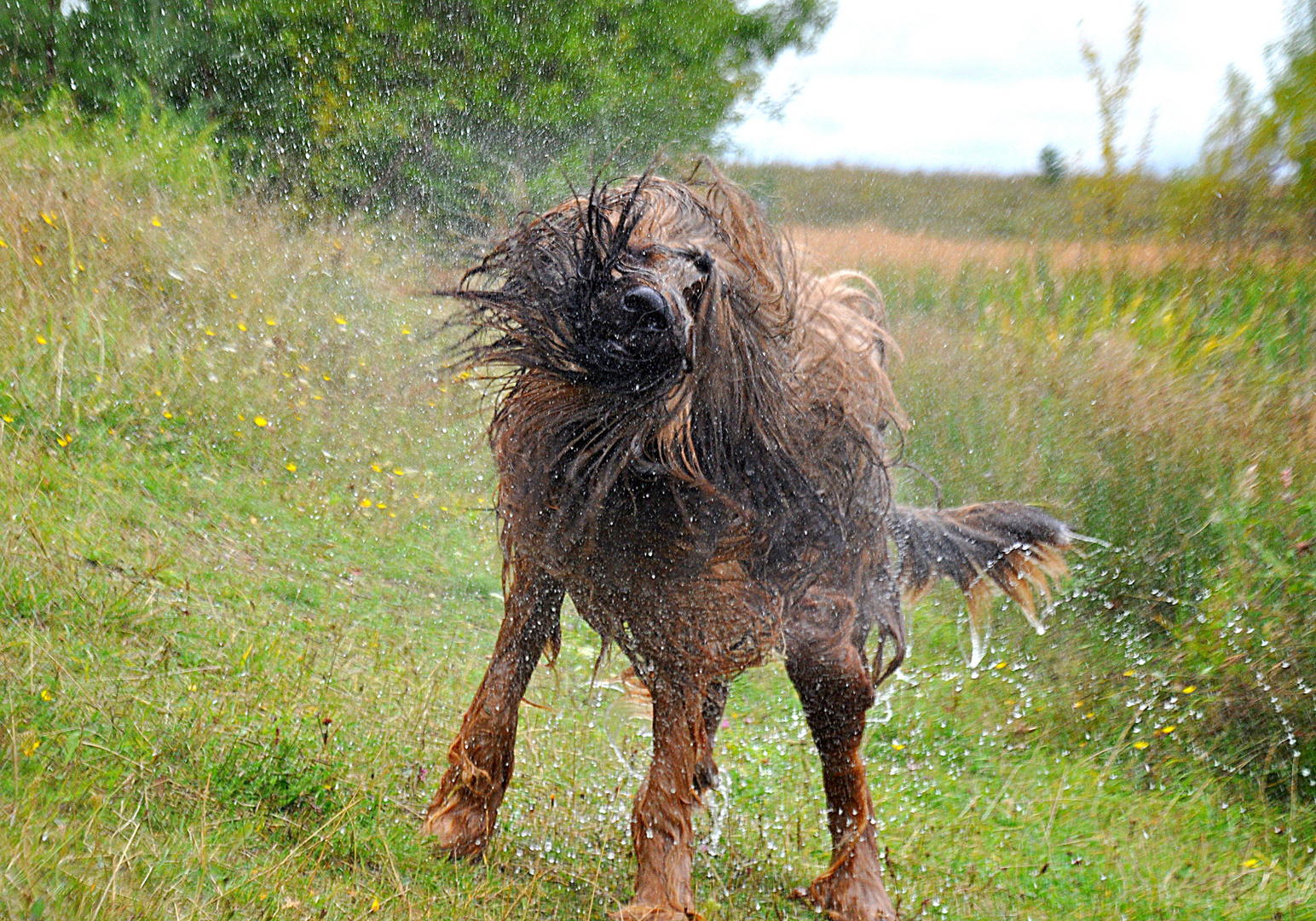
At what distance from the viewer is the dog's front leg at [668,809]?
9.71ft

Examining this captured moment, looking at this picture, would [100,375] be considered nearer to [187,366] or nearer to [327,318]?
[187,366]

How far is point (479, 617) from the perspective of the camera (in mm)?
5191

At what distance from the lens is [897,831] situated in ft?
13.4

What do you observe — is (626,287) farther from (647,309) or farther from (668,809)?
(668,809)

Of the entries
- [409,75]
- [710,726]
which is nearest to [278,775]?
[710,726]

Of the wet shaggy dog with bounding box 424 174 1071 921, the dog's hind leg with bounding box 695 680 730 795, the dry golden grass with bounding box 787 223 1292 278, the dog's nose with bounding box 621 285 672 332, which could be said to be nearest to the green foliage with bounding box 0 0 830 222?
the dry golden grass with bounding box 787 223 1292 278

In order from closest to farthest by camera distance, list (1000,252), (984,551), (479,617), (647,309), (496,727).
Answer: (647,309) → (496,727) → (984,551) → (479,617) → (1000,252)

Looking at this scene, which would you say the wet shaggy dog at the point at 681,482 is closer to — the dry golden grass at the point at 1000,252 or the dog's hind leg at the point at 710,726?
the dog's hind leg at the point at 710,726

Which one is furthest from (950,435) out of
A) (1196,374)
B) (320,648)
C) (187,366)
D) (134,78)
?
(134,78)

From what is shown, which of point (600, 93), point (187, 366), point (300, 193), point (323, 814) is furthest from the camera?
point (300, 193)

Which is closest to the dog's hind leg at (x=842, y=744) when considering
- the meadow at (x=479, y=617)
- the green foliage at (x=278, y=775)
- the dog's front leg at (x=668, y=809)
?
the meadow at (x=479, y=617)

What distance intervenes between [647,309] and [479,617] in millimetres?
3189

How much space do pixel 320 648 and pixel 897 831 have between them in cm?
219

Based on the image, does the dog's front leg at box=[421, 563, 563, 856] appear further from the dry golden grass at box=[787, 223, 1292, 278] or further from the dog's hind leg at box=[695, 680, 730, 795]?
the dry golden grass at box=[787, 223, 1292, 278]
